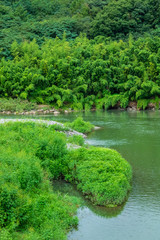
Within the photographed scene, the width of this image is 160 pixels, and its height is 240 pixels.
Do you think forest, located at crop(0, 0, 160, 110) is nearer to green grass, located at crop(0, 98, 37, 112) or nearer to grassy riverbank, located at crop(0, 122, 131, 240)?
green grass, located at crop(0, 98, 37, 112)

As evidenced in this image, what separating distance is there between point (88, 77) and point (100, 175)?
3270 cm

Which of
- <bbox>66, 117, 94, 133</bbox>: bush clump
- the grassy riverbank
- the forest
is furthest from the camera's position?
the forest

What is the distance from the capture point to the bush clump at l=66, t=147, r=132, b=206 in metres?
9.87

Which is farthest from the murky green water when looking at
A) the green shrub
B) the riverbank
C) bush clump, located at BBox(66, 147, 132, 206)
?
the riverbank

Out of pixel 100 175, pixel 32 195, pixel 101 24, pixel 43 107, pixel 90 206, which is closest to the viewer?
pixel 32 195

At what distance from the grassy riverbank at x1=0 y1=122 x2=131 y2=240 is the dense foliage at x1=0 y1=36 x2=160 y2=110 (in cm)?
2572

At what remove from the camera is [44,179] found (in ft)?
34.8

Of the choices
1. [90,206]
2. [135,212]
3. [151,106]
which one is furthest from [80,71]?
[135,212]

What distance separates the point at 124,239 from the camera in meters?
7.92

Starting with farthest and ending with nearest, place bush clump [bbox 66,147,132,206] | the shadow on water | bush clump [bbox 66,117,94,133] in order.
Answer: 1. bush clump [bbox 66,117,94,133]
2. bush clump [bbox 66,147,132,206]
3. the shadow on water

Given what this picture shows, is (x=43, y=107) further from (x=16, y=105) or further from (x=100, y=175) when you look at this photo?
(x=100, y=175)

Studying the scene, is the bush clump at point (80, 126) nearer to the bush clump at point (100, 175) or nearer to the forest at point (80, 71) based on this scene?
the bush clump at point (100, 175)

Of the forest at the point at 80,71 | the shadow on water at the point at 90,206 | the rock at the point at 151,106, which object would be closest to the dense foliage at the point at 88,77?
the forest at the point at 80,71

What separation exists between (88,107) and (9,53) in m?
15.0
